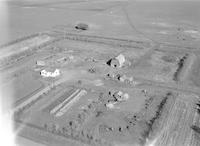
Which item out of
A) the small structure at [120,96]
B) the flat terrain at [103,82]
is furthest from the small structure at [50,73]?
the small structure at [120,96]

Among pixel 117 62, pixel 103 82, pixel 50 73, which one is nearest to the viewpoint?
pixel 103 82

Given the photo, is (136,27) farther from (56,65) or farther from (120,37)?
(56,65)

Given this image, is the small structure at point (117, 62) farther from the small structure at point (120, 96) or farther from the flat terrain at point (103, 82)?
the small structure at point (120, 96)

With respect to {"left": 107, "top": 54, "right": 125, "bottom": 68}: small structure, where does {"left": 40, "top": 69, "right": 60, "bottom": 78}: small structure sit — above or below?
below

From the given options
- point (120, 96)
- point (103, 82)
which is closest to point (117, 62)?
point (103, 82)

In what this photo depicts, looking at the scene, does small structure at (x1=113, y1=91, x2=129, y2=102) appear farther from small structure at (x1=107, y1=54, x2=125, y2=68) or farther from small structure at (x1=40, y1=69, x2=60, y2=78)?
small structure at (x1=40, y1=69, x2=60, y2=78)

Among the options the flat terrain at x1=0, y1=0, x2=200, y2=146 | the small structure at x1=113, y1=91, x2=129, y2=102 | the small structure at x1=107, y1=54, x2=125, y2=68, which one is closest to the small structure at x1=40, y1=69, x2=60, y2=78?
the flat terrain at x1=0, y1=0, x2=200, y2=146

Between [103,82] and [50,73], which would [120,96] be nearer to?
[103,82]

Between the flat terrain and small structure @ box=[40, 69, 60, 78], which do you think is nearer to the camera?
the flat terrain
